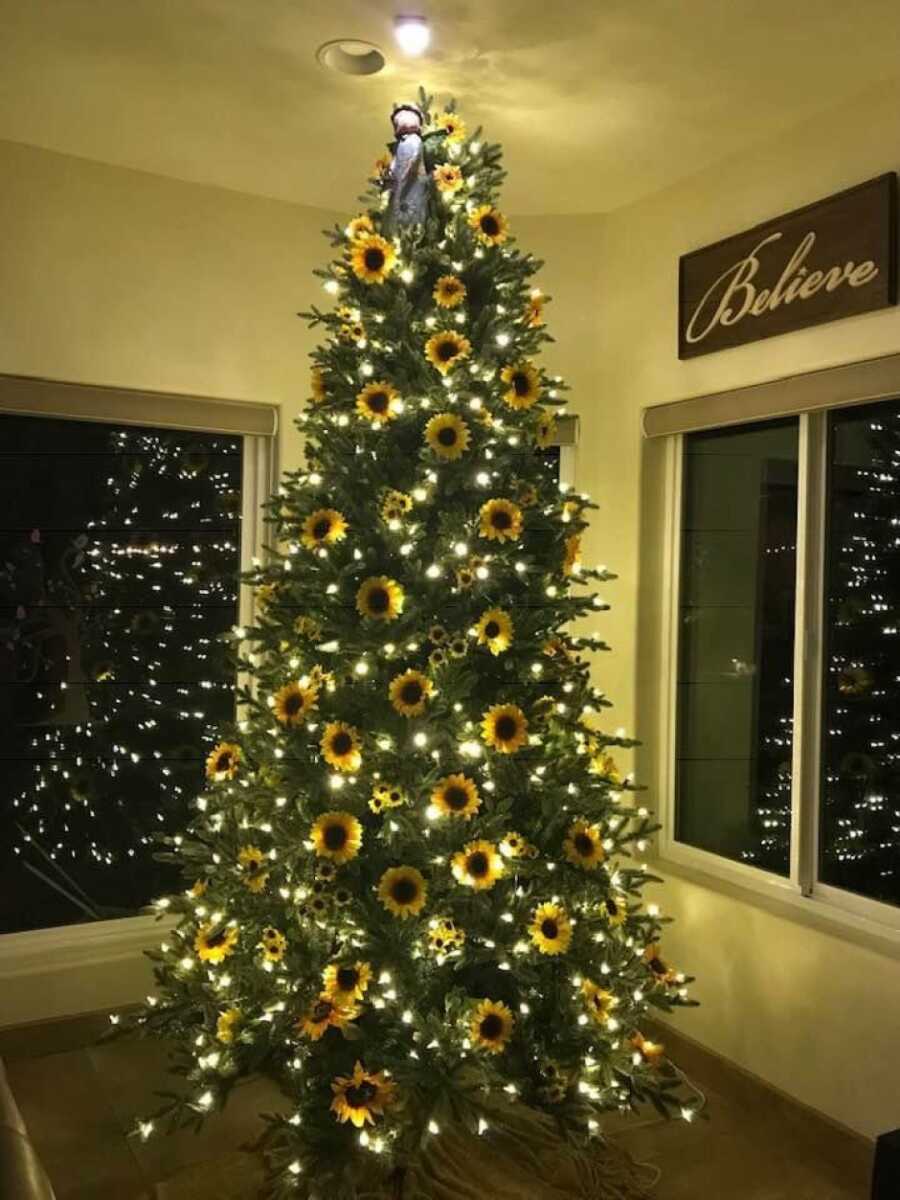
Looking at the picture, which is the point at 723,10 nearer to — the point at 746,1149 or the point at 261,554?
the point at 261,554

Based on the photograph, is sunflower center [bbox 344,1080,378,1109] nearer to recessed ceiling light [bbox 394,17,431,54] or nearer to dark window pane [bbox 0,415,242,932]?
dark window pane [bbox 0,415,242,932]

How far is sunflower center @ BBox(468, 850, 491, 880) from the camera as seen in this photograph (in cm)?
230

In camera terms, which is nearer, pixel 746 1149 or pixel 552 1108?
pixel 552 1108

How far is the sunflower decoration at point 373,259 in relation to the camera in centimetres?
252

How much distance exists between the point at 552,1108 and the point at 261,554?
201cm

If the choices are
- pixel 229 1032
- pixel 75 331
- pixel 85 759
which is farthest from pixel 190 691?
pixel 229 1032

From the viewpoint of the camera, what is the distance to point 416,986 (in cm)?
232

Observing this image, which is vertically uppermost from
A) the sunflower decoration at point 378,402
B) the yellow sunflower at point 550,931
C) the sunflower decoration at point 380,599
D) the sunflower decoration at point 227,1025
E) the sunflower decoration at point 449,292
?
the sunflower decoration at point 449,292

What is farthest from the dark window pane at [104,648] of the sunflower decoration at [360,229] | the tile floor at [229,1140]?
the sunflower decoration at [360,229]

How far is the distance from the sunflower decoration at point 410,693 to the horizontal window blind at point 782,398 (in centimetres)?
133

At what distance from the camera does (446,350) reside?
2.49 metres

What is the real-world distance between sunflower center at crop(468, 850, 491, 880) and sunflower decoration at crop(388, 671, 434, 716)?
0.34 meters

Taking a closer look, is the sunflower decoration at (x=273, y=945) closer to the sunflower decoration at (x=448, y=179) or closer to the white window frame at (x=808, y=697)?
the white window frame at (x=808, y=697)

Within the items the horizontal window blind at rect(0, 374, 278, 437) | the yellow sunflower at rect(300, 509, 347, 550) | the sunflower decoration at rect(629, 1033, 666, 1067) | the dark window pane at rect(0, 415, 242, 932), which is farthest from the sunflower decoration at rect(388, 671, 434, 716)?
the horizontal window blind at rect(0, 374, 278, 437)
